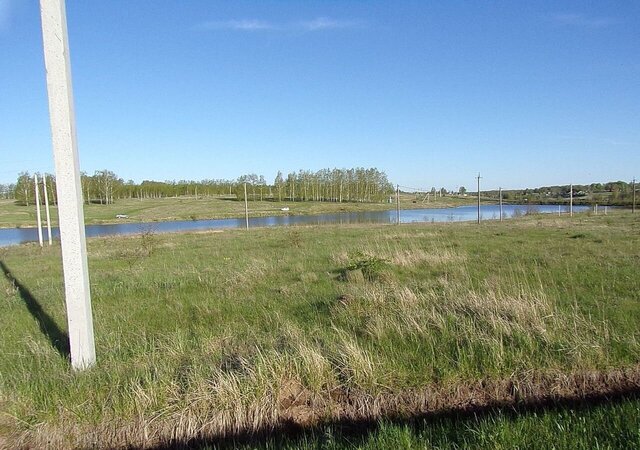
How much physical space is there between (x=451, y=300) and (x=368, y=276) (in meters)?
3.15

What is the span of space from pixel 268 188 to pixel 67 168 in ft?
417

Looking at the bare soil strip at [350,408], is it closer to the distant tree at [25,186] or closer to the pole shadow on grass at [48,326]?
the pole shadow on grass at [48,326]

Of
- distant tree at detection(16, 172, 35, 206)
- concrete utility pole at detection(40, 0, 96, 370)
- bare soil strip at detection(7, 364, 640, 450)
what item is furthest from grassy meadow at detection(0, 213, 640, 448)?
distant tree at detection(16, 172, 35, 206)

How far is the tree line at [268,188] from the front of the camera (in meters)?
101

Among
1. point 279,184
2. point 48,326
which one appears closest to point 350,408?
point 48,326

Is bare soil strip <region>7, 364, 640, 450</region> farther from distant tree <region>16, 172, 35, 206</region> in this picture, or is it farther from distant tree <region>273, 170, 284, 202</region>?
distant tree <region>273, 170, 284, 202</region>

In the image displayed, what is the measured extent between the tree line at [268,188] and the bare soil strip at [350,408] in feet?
336

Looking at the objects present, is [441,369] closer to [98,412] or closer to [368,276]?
[98,412]

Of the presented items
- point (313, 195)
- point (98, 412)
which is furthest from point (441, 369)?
point (313, 195)

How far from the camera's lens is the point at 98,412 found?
355cm

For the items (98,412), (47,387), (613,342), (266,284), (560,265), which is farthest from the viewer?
(560,265)

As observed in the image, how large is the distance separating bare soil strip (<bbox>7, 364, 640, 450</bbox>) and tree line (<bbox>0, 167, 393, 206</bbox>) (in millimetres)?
102508

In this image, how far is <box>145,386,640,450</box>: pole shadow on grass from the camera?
320cm

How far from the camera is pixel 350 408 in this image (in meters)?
3.58
